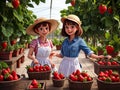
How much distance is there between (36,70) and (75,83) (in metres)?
0.56

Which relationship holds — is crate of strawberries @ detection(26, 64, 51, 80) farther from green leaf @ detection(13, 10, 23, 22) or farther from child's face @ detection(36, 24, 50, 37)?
child's face @ detection(36, 24, 50, 37)

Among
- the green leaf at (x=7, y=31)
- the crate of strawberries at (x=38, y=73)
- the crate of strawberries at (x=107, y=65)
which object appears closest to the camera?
the crate of strawberries at (x=38, y=73)

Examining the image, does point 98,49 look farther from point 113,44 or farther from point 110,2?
point 110,2

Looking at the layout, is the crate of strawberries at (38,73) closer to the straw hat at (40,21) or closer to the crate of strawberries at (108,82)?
the crate of strawberries at (108,82)

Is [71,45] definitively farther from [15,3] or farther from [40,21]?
[15,3]

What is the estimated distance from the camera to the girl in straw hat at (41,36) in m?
3.37

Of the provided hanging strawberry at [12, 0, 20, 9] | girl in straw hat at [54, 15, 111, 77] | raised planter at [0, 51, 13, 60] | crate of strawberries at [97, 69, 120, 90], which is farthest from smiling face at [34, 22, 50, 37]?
raised planter at [0, 51, 13, 60]

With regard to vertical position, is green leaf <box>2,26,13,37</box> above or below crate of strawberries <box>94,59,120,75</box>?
above

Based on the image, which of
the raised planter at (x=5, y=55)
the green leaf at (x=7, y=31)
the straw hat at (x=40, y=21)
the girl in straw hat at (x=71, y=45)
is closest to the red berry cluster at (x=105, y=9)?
the girl in straw hat at (x=71, y=45)

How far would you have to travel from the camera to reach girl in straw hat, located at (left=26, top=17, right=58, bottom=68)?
133 inches

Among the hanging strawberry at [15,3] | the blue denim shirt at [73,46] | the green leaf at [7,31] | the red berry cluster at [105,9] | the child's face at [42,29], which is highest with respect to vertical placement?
the hanging strawberry at [15,3]

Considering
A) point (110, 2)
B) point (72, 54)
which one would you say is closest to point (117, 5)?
point (110, 2)

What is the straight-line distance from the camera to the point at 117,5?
2.80 metres

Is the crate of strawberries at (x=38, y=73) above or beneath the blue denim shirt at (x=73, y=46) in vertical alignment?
beneath
